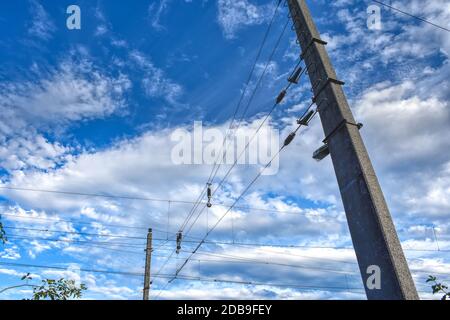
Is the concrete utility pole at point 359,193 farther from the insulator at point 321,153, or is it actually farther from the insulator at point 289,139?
the insulator at point 289,139

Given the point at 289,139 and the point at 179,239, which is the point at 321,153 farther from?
the point at 179,239

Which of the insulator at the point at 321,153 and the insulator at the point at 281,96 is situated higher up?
the insulator at the point at 281,96

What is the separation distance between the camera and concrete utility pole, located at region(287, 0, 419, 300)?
4871 millimetres

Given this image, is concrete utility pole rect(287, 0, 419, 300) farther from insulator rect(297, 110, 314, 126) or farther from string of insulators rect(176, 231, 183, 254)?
string of insulators rect(176, 231, 183, 254)

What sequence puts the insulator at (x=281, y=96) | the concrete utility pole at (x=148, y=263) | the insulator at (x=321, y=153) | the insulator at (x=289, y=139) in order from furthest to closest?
the concrete utility pole at (x=148, y=263) < the insulator at (x=281, y=96) < the insulator at (x=289, y=139) < the insulator at (x=321, y=153)

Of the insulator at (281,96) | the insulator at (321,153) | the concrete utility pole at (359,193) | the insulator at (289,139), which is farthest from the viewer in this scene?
the insulator at (281,96)

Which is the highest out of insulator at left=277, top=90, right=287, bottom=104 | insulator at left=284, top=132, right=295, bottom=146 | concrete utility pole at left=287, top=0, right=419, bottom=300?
insulator at left=277, top=90, right=287, bottom=104

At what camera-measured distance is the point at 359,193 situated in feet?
18.3

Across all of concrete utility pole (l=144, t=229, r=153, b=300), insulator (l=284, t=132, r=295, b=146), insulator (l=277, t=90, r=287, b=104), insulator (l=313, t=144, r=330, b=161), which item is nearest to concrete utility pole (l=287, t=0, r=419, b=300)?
insulator (l=313, t=144, r=330, b=161)

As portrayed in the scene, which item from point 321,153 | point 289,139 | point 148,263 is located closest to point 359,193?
point 321,153

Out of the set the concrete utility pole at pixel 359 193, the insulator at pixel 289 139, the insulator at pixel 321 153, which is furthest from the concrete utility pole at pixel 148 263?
the concrete utility pole at pixel 359 193

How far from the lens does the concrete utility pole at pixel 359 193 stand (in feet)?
16.0

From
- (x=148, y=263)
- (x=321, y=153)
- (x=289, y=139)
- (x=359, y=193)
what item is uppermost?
(x=148, y=263)
